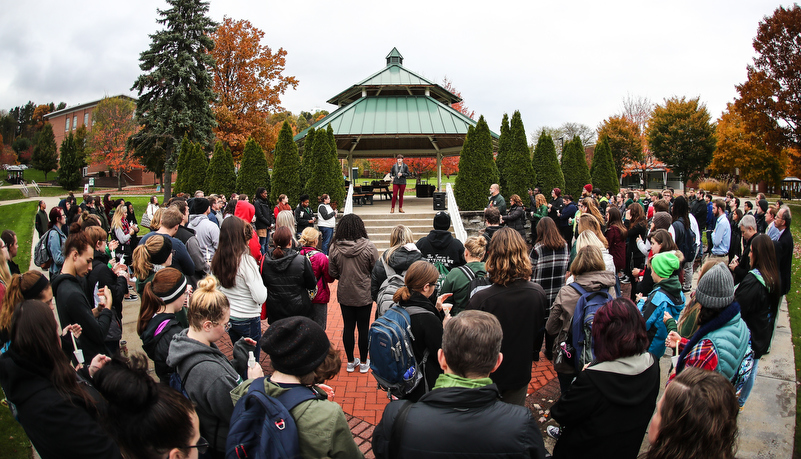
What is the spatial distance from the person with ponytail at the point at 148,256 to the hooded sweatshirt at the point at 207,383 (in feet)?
6.07

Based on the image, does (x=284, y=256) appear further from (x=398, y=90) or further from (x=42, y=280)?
(x=398, y=90)

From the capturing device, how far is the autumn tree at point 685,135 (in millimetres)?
34750

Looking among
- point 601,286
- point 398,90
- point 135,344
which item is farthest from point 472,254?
point 398,90

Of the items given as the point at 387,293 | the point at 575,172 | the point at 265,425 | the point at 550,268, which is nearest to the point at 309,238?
the point at 387,293

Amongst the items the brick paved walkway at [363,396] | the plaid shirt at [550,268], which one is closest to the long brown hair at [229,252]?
the brick paved walkway at [363,396]

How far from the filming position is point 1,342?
125 inches

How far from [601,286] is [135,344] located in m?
6.43

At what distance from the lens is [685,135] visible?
1374 inches

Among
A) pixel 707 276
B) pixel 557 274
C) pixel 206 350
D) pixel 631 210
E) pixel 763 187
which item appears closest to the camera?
pixel 206 350

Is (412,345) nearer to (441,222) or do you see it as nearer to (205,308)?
(205,308)

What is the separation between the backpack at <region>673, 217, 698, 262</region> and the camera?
748 centimetres

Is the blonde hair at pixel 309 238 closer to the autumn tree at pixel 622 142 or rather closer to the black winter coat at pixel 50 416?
the black winter coat at pixel 50 416

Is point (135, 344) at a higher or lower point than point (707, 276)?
lower

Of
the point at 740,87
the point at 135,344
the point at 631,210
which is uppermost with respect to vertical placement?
the point at 740,87
